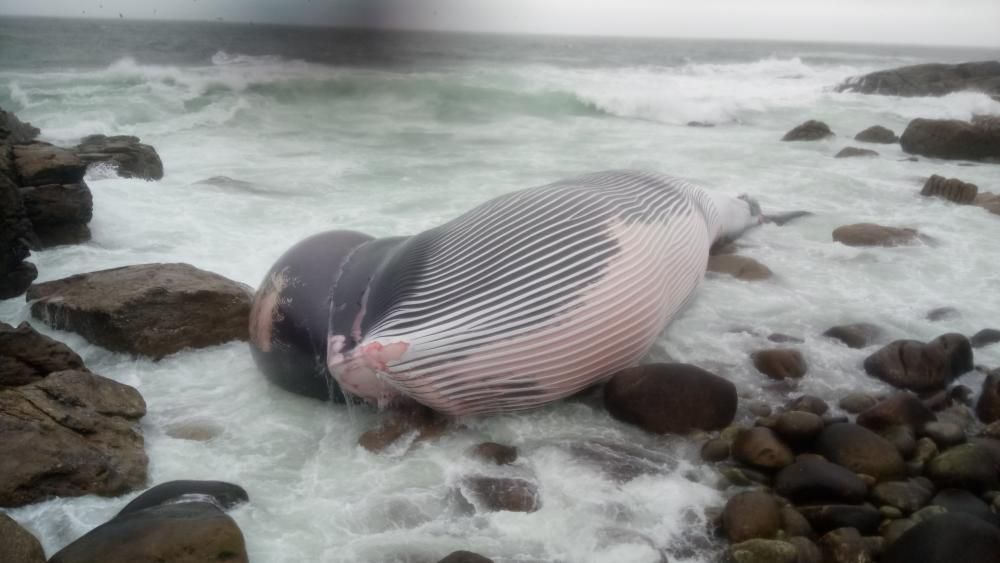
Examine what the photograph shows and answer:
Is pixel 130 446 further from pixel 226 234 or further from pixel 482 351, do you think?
pixel 226 234

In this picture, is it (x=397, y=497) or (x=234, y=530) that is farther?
(x=397, y=497)

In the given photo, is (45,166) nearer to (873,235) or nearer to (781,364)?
(781,364)

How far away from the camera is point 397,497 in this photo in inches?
175

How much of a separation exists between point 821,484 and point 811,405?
0.96 meters

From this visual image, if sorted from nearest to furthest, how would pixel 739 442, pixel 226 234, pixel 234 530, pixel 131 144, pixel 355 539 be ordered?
pixel 234 530 < pixel 355 539 < pixel 739 442 < pixel 226 234 < pixel 131 144

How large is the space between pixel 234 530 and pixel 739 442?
2.94 meters

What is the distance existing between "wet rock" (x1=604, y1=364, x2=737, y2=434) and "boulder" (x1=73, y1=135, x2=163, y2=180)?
9926mm

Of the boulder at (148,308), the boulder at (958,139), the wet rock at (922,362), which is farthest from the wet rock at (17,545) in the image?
the boulder at (958,139)

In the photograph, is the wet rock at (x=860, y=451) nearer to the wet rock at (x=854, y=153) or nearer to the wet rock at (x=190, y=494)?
the wet rock at (x=190, y=494)

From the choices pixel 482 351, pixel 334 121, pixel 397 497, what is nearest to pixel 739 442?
pixel 482 351

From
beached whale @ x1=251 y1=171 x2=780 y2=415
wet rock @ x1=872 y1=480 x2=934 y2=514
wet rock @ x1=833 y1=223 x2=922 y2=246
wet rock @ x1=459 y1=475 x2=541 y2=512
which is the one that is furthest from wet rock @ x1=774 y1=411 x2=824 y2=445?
wet rock @ x1=833 y1=223 x2=922 y2=246

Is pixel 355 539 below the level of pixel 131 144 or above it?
below

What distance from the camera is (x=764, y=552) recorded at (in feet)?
12.5

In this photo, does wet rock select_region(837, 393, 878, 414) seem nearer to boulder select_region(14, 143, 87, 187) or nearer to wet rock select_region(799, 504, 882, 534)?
wet rock select_region(799, 504, 882, 534)
